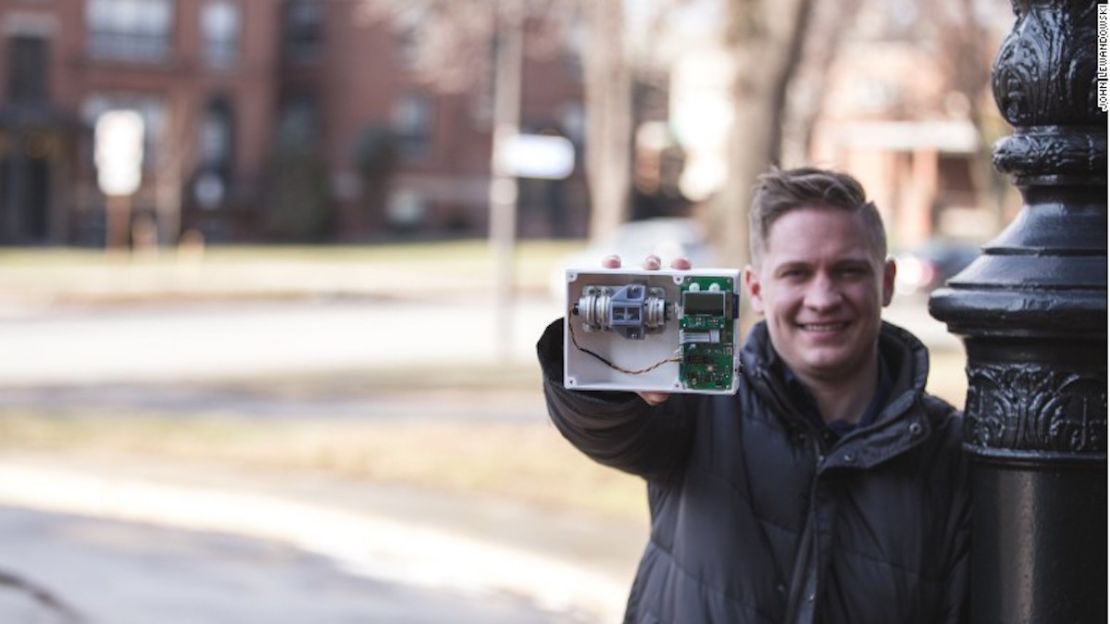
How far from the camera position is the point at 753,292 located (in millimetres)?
3643

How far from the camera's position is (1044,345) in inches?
126

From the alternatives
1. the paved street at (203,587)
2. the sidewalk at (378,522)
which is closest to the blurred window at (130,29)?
the sidewalk at (378,522)

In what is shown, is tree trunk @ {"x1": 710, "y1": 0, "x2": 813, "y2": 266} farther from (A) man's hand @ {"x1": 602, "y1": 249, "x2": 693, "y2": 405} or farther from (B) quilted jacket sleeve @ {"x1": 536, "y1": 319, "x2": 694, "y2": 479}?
(A) man's hand @ {"x1": 602, "y1": 249, "x2": 693, "y2": 405}

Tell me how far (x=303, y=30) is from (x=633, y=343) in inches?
2232

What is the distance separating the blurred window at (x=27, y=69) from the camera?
1976 inches

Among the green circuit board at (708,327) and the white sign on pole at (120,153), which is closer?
the green circuit board at (708,327)

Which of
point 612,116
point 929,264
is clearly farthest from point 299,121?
point 929,264

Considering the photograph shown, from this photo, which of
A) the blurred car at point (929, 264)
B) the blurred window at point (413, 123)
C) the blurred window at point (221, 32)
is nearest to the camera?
the blurred car at point (929, 264)

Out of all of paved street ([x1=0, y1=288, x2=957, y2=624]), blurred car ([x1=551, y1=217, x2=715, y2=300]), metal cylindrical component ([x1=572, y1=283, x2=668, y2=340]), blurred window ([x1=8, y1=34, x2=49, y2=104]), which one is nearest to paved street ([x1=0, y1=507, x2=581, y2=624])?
paved street ([x1=0, y1=288, x2=957, y2=624])

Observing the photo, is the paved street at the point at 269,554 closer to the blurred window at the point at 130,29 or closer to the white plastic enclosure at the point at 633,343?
the white plastic enclosure at the point at 633,343

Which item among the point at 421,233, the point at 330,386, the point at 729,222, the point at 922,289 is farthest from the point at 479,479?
the point at 421,233

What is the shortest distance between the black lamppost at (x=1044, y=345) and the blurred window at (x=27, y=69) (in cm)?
4961

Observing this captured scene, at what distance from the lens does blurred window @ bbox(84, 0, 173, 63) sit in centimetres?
5188

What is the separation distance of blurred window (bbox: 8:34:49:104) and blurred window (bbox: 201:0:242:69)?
17.5 ft
